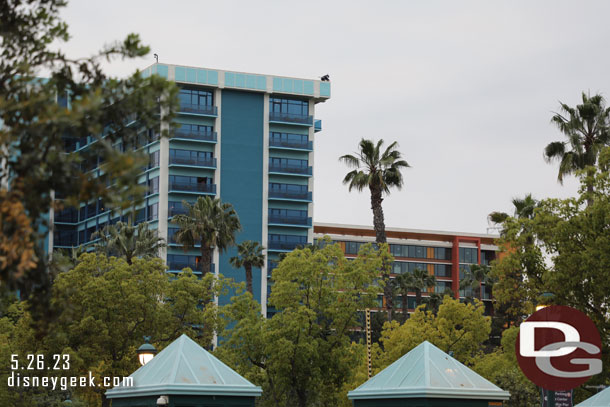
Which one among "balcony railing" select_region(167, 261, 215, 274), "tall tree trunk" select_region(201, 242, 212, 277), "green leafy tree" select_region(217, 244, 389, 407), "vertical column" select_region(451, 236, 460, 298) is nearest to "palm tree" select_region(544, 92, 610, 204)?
"green leafy tree" select_region(217, 244, 389, 407)

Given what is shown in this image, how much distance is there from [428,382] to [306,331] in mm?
16570

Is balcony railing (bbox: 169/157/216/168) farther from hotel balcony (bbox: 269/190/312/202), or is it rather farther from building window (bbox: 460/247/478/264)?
building window (bbox: 460/247/478/264)

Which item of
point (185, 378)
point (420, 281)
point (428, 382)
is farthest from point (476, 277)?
point (185, 378)

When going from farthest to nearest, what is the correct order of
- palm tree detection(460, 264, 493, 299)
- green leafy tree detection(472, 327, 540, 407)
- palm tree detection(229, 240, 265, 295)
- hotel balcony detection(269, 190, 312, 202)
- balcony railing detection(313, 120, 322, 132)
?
palm tree detection(460, 264, 493, 299) < balcony railing detection(313, 120, 322, 132) < hotel balcony detection(269, 190, 312, 202) < palm tree detection(229, 240, 265, 295) < green leafy tree detection(472, 327, 540, 407)

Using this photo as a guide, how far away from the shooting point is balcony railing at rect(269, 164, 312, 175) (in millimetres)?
107925

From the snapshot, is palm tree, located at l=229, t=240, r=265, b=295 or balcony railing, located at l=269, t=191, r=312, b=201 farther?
balcony railing, located at l=269, t=191, r=312, b=201

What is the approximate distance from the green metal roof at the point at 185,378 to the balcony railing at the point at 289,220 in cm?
8104

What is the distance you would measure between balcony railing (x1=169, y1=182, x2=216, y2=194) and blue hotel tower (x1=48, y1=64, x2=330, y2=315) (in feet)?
0.34

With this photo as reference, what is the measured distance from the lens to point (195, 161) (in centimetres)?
10356

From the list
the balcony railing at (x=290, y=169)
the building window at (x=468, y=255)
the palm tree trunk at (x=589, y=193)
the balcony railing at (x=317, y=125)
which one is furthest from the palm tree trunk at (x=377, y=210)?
the building window at (x=468, y=255)

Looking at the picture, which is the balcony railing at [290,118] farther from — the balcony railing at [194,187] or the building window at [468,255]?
the building window at [468,255]

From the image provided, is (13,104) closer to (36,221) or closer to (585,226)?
(36,221)
